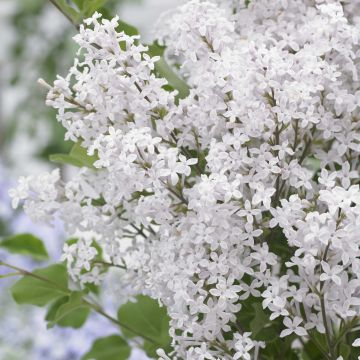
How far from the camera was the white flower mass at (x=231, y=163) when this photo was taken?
0.41 metres

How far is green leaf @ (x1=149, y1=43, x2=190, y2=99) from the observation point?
514mm

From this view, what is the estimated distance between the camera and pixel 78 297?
1.74ft

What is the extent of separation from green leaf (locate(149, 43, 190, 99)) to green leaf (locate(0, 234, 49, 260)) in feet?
0.57

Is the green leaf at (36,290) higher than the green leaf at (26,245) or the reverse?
the reverse

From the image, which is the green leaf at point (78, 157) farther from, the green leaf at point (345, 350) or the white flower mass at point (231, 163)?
the green leaf at point (345, 350)

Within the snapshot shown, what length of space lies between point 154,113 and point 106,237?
0.09 metres

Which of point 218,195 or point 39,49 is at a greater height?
point 39,49

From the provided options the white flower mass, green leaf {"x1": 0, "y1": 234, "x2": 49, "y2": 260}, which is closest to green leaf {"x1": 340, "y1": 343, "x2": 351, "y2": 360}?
the white flower mass

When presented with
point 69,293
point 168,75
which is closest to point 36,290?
point 69,293

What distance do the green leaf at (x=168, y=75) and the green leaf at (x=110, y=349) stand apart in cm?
20

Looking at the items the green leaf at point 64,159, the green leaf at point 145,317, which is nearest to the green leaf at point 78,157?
the green leaf at point 64,159

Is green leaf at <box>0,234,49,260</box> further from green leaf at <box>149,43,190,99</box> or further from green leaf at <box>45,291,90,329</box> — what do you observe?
green leaf at <box>149,43,190,99</box>

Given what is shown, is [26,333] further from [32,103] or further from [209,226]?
[32,103]

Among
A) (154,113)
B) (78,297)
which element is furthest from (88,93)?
(78,297)
